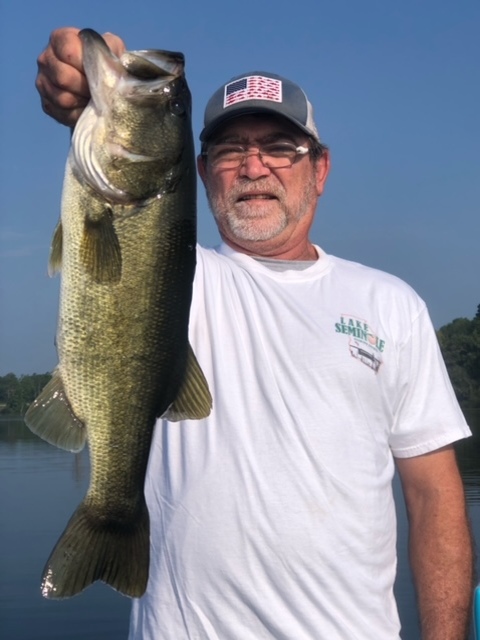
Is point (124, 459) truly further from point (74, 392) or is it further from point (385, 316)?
point (385, 316)

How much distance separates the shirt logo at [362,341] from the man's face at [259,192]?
0.50 meters

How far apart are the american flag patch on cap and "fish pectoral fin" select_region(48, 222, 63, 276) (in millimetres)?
1311

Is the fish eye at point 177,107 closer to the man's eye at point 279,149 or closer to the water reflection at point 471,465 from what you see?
the man's eye at point 279,149

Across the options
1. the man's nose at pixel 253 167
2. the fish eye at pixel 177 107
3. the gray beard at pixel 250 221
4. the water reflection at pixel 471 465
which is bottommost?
the water reflection at pixel 471 465

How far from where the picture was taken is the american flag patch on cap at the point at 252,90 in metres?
3.70

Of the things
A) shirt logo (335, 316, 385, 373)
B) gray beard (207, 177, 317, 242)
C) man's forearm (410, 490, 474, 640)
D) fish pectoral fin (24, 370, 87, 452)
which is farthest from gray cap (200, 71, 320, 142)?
man's forearm (410, 490, 474, 640)

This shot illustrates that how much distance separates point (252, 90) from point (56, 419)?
1732mm

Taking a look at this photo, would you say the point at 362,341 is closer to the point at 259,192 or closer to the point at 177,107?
the point at 259,192

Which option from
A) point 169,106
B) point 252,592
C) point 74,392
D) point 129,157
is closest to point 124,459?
point 74,392

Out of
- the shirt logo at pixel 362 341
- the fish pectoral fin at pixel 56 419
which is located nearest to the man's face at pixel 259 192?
the shirt logo at pixel 362 341

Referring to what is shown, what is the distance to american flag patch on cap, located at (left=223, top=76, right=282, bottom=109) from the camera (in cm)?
370

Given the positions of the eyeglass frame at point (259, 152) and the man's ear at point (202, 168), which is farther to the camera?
the man's ear at point (202, 168)

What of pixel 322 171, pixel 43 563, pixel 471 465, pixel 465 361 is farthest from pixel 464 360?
pixel 322 171

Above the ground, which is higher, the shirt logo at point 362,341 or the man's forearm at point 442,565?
the shirt logo at point 362,341
